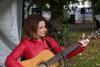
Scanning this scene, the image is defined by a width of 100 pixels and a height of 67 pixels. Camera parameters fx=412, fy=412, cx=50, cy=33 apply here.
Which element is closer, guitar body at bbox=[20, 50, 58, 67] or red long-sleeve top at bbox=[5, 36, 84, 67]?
red long-sleeve top at bbox=[5, 36, 84, 67]

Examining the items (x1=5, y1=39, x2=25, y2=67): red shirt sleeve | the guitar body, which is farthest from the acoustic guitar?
(x1=5, y1=39, x2=25, y2=67): red shirt sleeve

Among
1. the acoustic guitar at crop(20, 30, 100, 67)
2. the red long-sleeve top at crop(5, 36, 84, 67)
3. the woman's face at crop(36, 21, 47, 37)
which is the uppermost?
the woman's face at crop(36, 21, 47, 37)

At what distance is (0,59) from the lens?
287 inches

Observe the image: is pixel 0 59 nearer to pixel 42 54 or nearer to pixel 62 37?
pixel 42 54

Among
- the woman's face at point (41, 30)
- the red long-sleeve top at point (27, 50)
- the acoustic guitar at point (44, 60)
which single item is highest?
the woman's face at point (41, 30)

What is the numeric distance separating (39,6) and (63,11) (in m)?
0.98

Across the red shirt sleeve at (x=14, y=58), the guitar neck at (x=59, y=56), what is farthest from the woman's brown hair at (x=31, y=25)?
the guitar neck at (x=59, y=56)

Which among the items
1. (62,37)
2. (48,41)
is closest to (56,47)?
(48,41)

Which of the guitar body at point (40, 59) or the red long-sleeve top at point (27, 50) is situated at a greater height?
the red long-sleeve top at point (27, 50)

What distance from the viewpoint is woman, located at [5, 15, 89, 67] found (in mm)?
4105

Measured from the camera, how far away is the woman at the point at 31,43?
4105mm

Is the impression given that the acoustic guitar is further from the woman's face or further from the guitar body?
the woman's face

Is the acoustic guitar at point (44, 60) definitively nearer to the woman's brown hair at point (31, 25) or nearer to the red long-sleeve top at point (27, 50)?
the red long-sleeve top at point (27, 50)

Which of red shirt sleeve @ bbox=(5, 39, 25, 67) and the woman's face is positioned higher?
the woman's face
